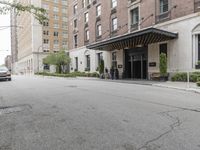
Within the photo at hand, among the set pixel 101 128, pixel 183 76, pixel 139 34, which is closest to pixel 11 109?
pixel 101 128

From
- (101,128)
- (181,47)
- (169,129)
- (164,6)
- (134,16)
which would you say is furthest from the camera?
(134,16)

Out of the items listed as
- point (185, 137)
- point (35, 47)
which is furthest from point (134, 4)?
point (35, 47)

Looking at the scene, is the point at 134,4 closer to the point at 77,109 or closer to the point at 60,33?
the point at 77,109

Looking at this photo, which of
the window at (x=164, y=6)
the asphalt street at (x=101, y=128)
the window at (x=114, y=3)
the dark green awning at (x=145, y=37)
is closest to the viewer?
the asphalt street at (x=101, y=128)

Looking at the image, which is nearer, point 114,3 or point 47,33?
point 114,3

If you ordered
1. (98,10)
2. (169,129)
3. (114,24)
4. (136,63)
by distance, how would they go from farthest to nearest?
(98,10) → (114,24) → (136,63) → (169,129)

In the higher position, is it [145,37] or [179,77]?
[145,37]

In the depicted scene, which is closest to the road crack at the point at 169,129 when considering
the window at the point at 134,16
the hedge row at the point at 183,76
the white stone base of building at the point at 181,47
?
the hedge row at the point at 183,76

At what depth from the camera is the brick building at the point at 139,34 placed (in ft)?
68.1

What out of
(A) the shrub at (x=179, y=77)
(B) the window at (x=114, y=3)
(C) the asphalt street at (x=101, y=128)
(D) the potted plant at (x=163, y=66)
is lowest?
(C) the asphalt street at (x=101, y=128)

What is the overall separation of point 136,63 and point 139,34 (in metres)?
7.49

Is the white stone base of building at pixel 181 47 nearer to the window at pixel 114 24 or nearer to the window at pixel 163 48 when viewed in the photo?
the window at pixel 163 48

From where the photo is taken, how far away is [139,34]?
21.0 metres

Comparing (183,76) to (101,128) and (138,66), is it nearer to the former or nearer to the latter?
(138,66)
